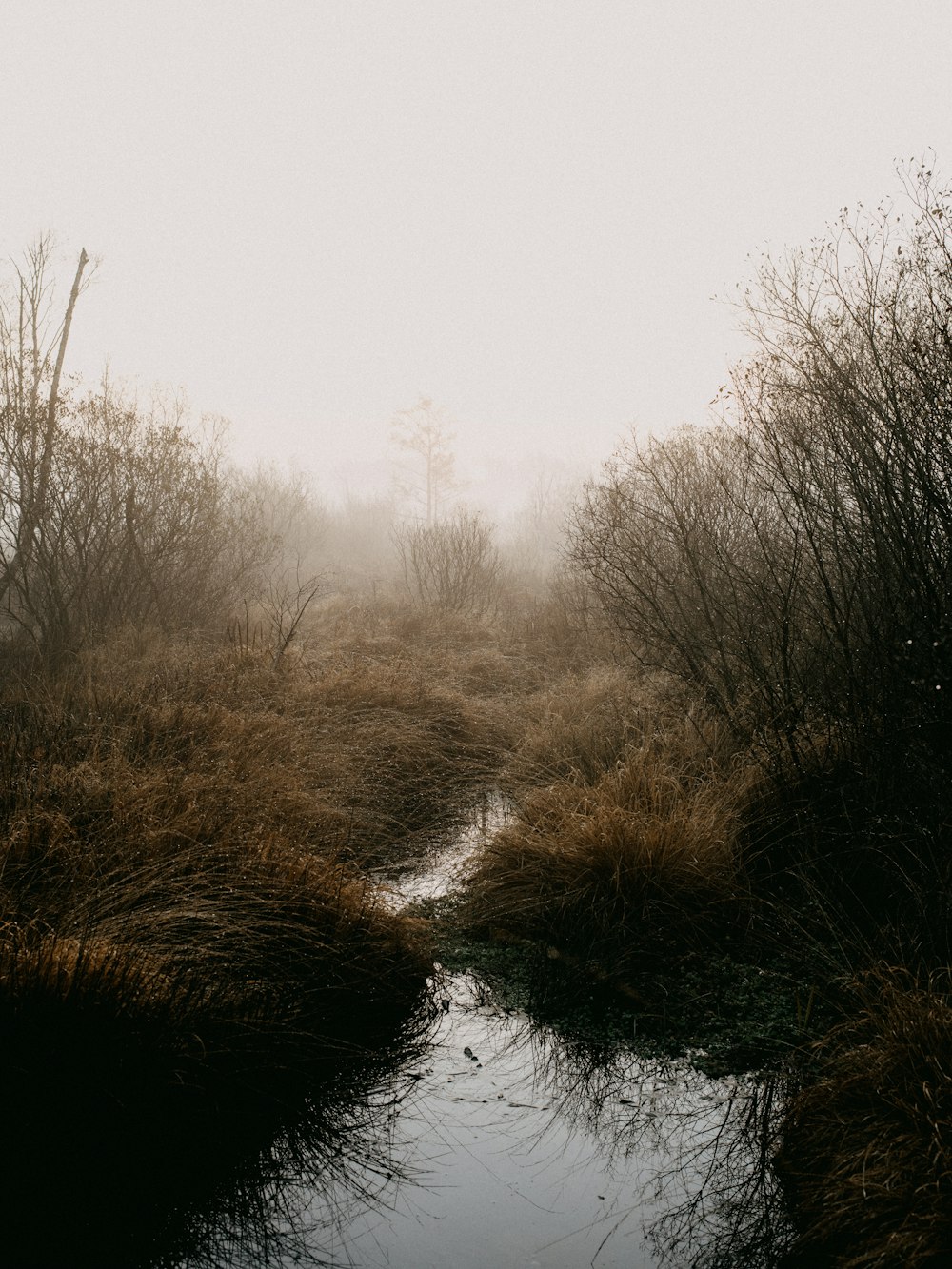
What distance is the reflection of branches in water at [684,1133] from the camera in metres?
2.13

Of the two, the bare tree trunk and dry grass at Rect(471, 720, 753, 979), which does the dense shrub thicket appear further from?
the bare tree trunk

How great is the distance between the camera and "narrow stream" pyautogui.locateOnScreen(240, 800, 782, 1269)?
213 cm

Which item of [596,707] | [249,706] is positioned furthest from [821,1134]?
[249,706]

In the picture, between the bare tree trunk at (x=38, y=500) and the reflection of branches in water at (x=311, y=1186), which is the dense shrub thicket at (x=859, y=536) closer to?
the reflection of branches in water at (x=311, y=1186)

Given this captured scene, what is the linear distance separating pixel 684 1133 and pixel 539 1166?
449 millimetres

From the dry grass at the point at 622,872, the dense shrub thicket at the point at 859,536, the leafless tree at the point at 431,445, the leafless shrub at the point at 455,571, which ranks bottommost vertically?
the dry grass at the point at 622,872

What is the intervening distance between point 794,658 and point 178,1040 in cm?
440

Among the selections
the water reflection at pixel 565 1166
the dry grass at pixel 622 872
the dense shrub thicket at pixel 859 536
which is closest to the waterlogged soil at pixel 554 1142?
the water reflection at pixel 565 1166

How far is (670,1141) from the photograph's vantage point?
8.18 feet

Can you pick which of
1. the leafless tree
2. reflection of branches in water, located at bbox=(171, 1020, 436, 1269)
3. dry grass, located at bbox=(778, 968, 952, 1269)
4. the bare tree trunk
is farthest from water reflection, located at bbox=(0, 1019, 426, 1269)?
the leafless tree

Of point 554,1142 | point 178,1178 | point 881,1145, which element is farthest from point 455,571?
point 881,1145

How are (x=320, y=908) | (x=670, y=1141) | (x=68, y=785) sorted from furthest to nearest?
(x=68, y=785) → (x=320, y=908) → (x=670, y=1141)

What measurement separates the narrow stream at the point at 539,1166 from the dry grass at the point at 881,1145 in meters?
0.21

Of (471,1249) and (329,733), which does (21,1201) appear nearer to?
(471,1249)
